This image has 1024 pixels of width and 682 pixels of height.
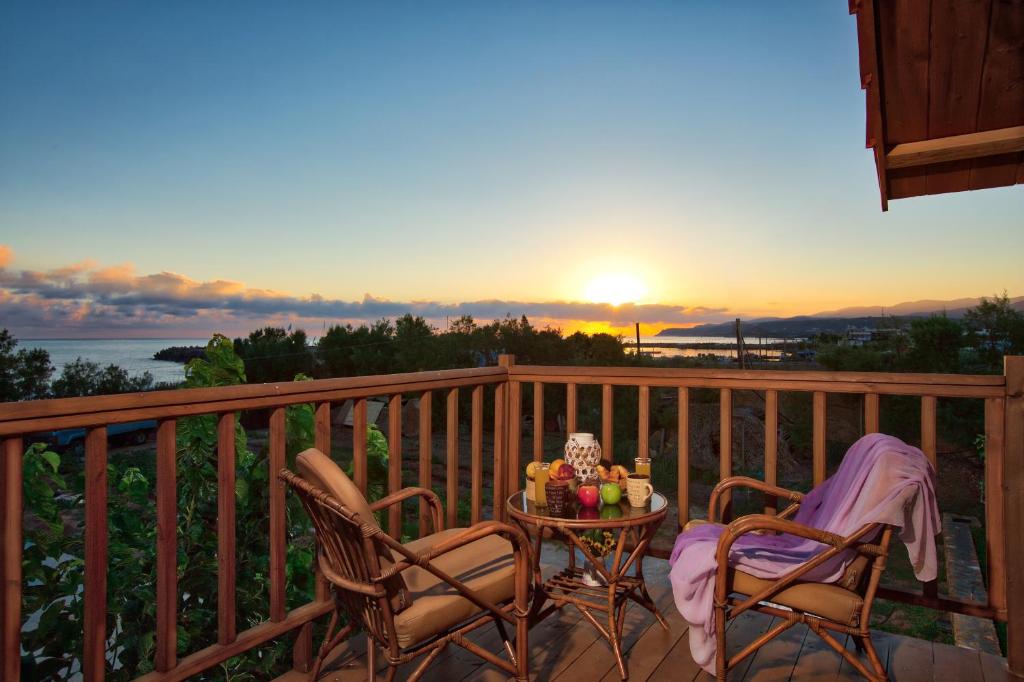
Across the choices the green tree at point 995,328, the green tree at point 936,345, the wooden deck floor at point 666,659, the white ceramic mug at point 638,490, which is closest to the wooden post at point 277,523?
the wooden deck floor at point 666,659

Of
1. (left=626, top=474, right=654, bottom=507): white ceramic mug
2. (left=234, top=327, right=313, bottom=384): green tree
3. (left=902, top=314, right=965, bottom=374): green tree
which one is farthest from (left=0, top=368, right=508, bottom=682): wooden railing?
(left=234, top=327, right=313, bottom=384): green tree

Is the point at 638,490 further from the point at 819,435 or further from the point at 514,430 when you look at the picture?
the point at 514,430

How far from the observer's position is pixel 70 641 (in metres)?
2.22

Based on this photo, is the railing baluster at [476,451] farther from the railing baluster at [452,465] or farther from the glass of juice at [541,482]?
the glass of juice at [541,482]

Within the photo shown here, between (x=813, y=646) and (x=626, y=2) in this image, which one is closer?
(x=813, y=646)

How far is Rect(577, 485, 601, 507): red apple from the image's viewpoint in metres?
2.55

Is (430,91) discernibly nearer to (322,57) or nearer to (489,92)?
(489,92)

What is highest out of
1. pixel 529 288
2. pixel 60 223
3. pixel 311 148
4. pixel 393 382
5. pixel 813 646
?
pixel 311 148

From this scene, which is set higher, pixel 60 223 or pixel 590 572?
pixel 60 223

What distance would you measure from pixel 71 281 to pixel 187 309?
267 centimetres

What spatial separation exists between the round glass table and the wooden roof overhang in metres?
2.17

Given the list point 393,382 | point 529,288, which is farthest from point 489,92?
point 393,382

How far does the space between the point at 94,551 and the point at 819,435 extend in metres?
2.75

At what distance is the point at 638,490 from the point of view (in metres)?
2.55
